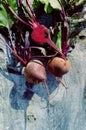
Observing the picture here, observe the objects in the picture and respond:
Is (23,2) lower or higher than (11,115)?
higher

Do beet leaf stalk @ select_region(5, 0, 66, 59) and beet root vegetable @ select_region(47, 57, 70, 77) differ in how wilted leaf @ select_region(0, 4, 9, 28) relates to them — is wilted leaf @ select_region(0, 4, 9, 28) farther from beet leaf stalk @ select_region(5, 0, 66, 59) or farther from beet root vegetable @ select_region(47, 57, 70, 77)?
beet root vegetable @ select_region(47, 57, 70, 77)

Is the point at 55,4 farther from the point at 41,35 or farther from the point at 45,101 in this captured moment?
the point at 45,101

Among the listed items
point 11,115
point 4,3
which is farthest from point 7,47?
Answer: point 11,115

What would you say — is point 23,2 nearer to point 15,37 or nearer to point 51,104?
point 15,37

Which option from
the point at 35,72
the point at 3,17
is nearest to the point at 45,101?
the point at 35,72

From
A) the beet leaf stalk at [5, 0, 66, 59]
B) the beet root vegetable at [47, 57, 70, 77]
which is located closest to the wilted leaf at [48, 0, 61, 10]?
the beet leaf stalk at [5, 0, 66, 59]

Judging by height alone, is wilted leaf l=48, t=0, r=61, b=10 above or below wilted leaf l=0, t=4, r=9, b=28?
above
